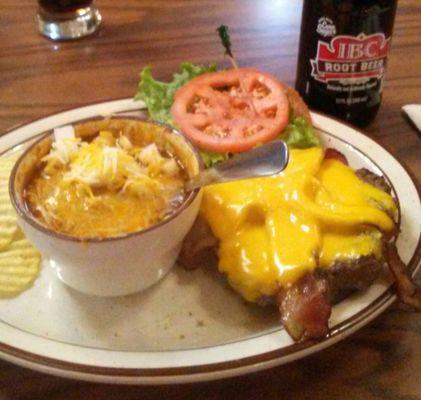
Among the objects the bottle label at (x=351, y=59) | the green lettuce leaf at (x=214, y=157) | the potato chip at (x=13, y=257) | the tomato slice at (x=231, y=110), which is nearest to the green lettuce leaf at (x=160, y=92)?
the tomato slice at (x=231, y=110)

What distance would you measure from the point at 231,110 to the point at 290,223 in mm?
502

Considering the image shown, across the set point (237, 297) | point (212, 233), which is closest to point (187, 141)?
point (212, 233)

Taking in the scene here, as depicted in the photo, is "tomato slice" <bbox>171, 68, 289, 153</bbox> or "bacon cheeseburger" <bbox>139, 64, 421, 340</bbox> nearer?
"bacon cheeseburger" <bbox>139, 64, 421, 340</bbox>

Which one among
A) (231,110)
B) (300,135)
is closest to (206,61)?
(231,110)

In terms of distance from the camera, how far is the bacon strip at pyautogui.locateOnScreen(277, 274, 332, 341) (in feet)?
3.12

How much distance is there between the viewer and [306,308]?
3.17 feet

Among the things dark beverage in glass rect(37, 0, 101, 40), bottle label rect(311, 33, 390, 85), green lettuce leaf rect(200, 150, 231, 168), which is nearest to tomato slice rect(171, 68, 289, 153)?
green lettuce leaf rect(200, 150, 231, 168)

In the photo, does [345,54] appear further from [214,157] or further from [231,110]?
[214,157]

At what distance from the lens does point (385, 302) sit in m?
1.01

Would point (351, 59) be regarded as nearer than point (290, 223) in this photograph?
No

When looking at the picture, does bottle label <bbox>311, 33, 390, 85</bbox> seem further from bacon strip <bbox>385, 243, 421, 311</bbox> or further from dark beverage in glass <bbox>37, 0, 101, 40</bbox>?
dark beverage in glass <bbox>37, 0, 101, 40</bbox>

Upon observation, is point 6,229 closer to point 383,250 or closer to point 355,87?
point 383,250

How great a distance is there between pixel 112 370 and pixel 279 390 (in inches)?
10.4

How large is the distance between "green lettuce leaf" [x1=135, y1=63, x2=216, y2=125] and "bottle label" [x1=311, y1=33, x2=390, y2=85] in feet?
0.95
